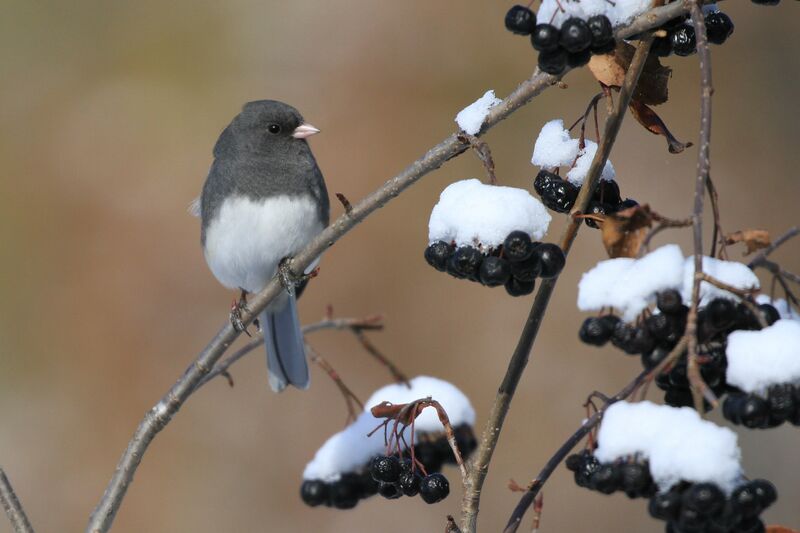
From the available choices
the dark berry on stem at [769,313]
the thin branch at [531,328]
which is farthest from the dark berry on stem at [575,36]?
the dark berry on stem at [769,313]

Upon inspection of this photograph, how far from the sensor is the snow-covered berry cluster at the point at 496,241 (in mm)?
1397

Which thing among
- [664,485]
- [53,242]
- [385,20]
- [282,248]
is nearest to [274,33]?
[385,20]

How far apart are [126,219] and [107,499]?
409cm

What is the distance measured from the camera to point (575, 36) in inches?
51.7

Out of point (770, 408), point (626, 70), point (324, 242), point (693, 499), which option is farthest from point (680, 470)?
point (324, 242)

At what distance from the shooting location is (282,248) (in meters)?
2.96

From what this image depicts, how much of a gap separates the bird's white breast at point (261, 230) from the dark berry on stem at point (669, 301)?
1897 millimetres

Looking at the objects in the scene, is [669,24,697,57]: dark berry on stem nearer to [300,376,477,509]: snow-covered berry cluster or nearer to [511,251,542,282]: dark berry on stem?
[511,251,542,282]: dark berry on stem

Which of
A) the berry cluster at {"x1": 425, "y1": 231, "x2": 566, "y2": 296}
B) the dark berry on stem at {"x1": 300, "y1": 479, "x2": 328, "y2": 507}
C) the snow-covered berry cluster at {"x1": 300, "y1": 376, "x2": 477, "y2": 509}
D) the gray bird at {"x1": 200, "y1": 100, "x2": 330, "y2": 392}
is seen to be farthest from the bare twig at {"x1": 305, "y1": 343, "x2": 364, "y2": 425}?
the berry cluster at {"x1": 425, "y1": 231, "x2": 566, "y2": 296}

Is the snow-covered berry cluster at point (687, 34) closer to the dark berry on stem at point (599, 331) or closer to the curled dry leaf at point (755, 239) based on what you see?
the curled dry leaf at point (755, 239)

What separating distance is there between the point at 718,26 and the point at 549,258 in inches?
20.3

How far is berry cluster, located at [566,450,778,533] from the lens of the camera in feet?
3.50

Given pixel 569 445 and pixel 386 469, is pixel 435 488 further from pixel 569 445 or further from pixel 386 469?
pixel 569 445

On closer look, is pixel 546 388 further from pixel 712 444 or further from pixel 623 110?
pixel 712 444
